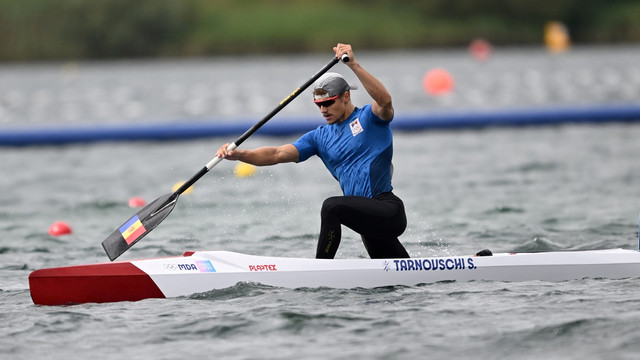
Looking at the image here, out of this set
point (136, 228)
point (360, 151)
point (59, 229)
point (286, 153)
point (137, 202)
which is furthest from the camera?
point (137, 202)

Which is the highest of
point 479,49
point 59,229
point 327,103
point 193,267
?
point 479,49

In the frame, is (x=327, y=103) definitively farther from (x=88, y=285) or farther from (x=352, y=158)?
(x=88, y=285)

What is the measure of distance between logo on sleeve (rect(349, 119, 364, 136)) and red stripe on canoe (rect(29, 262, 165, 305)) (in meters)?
1.77

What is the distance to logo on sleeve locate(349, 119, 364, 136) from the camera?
7898mm

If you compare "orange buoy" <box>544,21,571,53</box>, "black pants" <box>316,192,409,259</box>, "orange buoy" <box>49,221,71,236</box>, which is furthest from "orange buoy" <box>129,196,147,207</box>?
"orange buoy" <box>544,21,571,53</box>

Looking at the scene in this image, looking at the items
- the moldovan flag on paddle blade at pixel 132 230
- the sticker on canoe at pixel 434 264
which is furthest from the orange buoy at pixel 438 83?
the sticker on canoe at pixel 434 264

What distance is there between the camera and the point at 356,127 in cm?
792

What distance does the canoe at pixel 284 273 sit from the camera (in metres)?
7.80

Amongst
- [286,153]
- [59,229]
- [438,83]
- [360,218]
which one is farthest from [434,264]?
[438,83]

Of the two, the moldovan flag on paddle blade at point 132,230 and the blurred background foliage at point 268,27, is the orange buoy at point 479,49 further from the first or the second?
the moldovan flag on paddle blade at point 132,230

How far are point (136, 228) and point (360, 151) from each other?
1.90 meters

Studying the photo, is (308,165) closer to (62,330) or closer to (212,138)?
(212,138)

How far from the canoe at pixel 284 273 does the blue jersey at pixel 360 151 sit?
55cm

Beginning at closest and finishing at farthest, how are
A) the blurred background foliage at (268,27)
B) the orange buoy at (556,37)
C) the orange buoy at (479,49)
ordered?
the orange buoy at (479,49)
the orange buoy at (556,37)
the blurred background foliage at (268,27)
